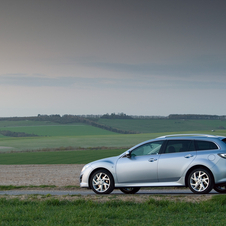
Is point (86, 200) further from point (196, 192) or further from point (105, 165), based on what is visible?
point (196, 192)

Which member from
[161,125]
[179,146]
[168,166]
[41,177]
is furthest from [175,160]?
[161,125]

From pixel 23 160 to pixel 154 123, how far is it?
81.0m

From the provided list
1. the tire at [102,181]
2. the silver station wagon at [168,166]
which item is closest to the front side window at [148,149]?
the silver station wagon at [168,166]

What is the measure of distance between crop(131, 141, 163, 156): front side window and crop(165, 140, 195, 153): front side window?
278mm

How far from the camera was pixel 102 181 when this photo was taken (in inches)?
496

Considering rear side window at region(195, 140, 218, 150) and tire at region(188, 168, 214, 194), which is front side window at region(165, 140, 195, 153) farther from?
tire at region(188, 168, 214, 194)

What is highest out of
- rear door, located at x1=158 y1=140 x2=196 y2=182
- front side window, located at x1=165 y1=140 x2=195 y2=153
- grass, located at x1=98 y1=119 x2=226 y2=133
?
grass, located at x1=98 y1=119 x2=226 y2=133

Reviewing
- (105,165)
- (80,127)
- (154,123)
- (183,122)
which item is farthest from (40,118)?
(105,165)

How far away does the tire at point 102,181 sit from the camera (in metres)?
12.5

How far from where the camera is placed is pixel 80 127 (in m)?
115

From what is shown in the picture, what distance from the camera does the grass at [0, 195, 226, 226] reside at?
Result: 8422mm

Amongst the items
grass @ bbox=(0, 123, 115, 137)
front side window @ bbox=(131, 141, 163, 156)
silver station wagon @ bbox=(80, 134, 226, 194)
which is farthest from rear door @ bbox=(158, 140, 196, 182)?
grass @ bbox=(0, 123, 115, 137)

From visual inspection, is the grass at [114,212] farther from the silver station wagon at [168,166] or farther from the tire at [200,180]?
the silver station wagon at [168,166]

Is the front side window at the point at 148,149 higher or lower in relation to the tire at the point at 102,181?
higher
